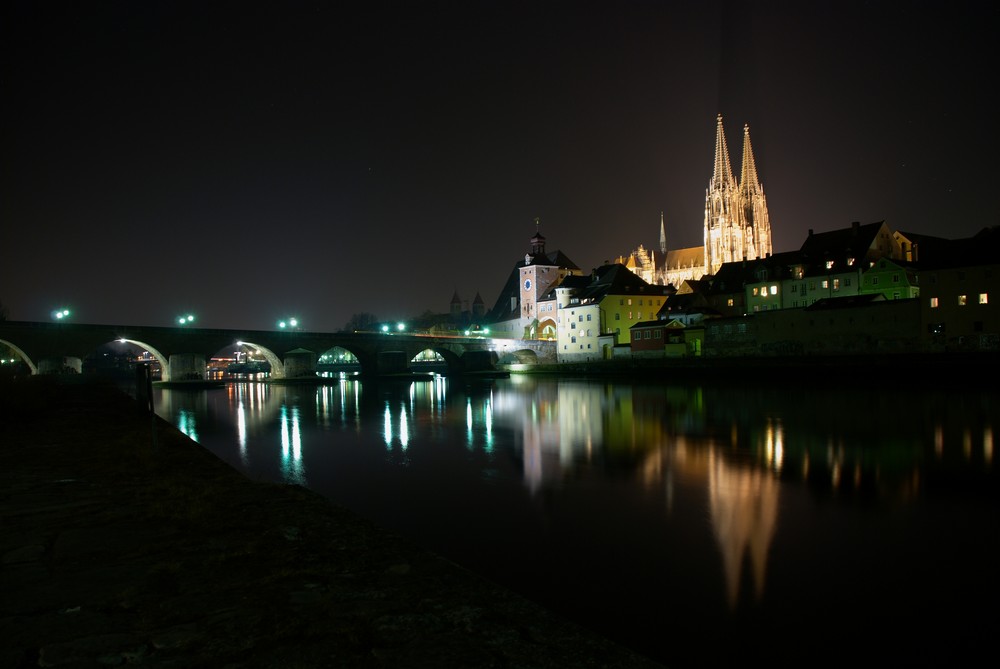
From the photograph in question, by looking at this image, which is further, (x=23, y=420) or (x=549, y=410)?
(x=549, y=410)

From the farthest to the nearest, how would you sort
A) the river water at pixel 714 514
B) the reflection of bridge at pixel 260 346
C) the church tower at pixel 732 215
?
1. the church tower at pixel 732 215
2. the reflection of bridge at pixel 260 346
3. the river water at pixel 714 514

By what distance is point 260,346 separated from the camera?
3125 inches

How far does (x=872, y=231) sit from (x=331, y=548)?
8121 cm

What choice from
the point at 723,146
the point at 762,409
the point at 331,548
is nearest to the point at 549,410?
the point at 762,409

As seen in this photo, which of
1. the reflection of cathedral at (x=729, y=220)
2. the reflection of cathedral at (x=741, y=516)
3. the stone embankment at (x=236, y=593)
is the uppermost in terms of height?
the reflection of cathedral at (x=729, y=220)

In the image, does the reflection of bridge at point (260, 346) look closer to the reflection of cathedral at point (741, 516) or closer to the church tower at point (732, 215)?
the church tower at point (732, 215)

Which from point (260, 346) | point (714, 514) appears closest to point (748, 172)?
point (260, 346)

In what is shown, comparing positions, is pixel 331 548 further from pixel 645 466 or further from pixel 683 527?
pixel 645 466

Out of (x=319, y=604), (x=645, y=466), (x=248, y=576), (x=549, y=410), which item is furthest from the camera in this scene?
(x=549, y=410)

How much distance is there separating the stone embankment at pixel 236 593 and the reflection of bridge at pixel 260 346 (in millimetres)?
61957

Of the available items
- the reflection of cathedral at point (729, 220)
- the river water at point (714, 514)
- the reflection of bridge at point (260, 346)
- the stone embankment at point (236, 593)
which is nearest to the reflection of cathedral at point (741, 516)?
the river water at point (714, 514)

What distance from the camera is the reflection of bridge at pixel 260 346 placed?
61469 mm

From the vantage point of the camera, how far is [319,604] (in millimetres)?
5297

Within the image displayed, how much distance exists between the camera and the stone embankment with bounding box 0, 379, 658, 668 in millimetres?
4434
